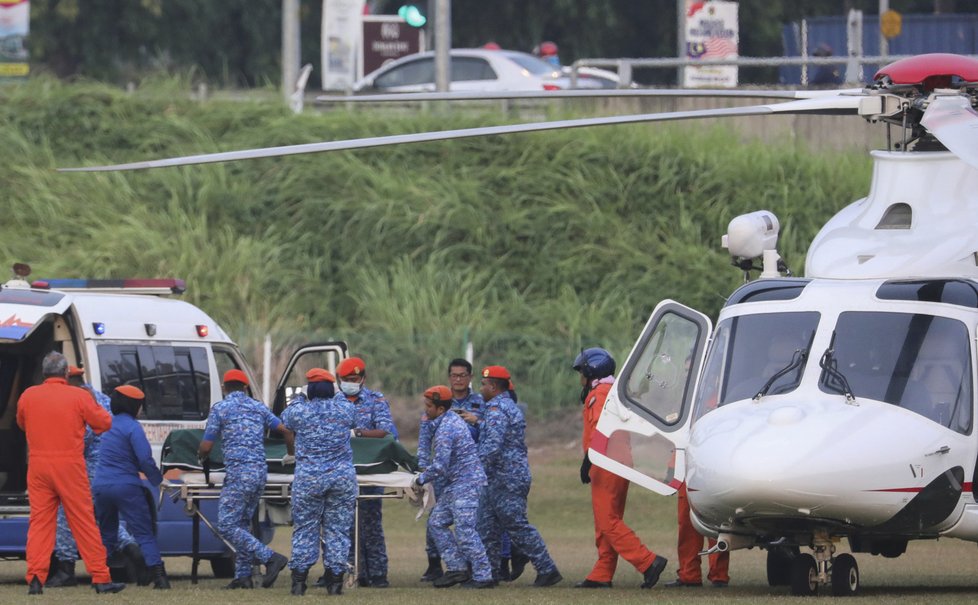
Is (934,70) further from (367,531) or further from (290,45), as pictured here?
(290,45)

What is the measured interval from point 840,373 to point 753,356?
0.72 metres

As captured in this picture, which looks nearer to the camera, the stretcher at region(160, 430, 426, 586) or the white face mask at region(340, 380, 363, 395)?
the stretcher at region(160, 430, 426, 586)

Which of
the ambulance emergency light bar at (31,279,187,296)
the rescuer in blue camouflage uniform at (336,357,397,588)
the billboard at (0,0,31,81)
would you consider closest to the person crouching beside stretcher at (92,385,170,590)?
the rescuer in blue camouflage uniform at (336,357,397,588)

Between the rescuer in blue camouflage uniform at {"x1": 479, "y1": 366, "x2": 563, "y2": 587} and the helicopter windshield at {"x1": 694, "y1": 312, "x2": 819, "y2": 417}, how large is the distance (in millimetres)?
1966

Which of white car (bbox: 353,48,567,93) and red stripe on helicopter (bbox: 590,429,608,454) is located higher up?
white car (bbox: 353,48,567,93)

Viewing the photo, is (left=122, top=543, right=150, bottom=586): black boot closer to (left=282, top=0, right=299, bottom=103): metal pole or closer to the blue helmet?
the blue helmet

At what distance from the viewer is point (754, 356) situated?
1212 centimetres

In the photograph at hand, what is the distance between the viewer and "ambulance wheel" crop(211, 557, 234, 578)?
15.5 metres

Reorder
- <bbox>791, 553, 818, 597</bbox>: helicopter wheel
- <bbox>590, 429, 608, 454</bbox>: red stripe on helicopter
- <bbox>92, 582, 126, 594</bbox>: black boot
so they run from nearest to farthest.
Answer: <bbox>791, 553, 818, 597</bbox>: helicopter wheel
<bbox>92, 582, 126, 594</bbox>: black boot
<bbox>590, 429, 608, 454</bbox>: red stripe on helicopter

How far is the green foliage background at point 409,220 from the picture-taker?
25.8 meters

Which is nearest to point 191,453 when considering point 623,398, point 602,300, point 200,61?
point 623,398

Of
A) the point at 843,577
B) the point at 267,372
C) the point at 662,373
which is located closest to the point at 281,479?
the point at 662,373

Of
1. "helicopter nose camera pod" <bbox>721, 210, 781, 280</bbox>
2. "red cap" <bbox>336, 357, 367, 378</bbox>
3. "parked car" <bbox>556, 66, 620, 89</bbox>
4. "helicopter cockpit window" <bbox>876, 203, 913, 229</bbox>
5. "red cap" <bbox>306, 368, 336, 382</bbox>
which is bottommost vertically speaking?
"red cap" <bbox>336, 357, 367, 378</bbox>

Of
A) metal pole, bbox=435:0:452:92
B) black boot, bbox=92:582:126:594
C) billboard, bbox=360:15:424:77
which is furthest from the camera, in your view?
billboard, bbox=360:15:424:77
